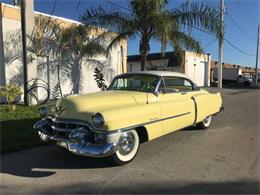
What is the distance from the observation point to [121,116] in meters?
4.64

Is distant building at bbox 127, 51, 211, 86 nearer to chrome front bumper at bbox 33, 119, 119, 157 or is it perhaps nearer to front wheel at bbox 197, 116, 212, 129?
front wheel at bbox 197, 116, 212, 129

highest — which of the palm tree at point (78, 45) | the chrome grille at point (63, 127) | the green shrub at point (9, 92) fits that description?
the palm tree at point (78, 45)

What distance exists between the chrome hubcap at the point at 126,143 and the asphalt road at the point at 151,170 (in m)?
0.24

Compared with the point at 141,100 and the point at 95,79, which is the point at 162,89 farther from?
the point at 95,79

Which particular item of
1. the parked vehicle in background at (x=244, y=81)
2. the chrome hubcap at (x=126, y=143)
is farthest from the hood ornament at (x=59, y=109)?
the parked vehicle in background at (x=244, y=81)

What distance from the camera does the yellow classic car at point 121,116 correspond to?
4.46m

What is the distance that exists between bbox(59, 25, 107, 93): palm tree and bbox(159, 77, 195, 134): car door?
6.46m

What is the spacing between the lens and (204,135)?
22.9 ft

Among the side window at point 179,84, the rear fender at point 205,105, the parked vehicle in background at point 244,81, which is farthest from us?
the parked vehicle in background at point 244,81

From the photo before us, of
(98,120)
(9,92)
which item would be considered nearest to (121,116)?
(98,120)

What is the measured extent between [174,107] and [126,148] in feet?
5.28

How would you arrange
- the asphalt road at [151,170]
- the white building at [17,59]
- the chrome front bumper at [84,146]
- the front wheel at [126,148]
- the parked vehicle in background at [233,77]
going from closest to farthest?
the asphalt road at [151,170] → the chrome front bumper at [84,146] → the front wheel at [126,148] → the white building at [17,59] → the parked vehicle in background at [233,77]

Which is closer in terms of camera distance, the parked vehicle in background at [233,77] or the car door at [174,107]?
the car door at [174,107]

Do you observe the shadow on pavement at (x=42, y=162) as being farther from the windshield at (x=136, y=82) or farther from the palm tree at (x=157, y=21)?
the palm tree at (x=157, y=21)
